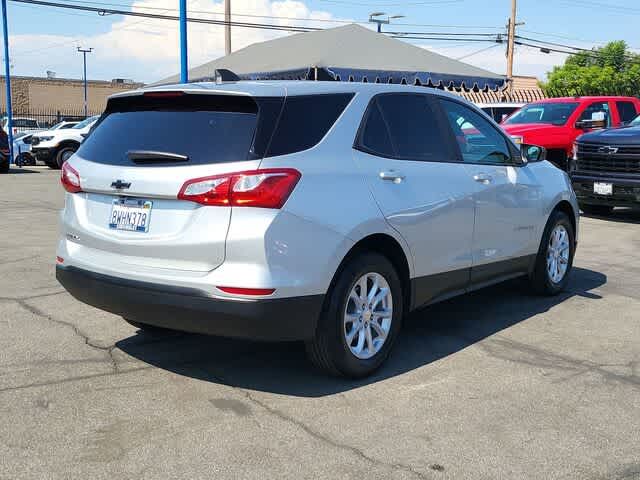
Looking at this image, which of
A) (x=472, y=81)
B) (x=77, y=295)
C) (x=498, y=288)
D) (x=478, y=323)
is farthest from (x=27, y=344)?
(x=472, y=81)

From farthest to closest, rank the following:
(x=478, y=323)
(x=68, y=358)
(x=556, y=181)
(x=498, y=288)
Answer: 1. (x=498, y=288)
2. (x=556, y=181)
3. (x=478, y=323)
4. (x=68, y=358)

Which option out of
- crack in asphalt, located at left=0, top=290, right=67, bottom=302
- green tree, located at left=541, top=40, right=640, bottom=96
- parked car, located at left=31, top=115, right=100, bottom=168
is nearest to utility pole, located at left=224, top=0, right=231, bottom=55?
parked car, located at left=31, top=115, right=100, bottom=168

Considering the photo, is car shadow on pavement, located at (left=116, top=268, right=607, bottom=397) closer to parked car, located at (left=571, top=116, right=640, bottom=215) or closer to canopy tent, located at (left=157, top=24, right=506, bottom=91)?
parked car, located at (left=571, top=116, right=640, bottom=215)

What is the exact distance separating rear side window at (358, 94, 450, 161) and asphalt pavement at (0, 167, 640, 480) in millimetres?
1359

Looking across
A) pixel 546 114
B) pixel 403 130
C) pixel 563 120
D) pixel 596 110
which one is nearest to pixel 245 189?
pixel 403 130

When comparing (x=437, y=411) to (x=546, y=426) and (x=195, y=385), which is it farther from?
(x=195, y=385)

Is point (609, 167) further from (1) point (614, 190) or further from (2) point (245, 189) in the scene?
(2) point (245, 189)

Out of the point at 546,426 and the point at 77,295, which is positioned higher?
the point at 77,295

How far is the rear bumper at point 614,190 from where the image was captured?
439 inches

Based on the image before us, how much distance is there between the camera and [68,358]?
4.77m

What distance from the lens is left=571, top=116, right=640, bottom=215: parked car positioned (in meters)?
11.2

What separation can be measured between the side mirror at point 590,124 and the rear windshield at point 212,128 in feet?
33.7

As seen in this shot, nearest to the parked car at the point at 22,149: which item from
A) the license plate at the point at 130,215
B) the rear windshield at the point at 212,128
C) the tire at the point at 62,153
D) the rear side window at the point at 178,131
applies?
the tire at the point at 62,153

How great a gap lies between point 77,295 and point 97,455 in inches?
52.4
